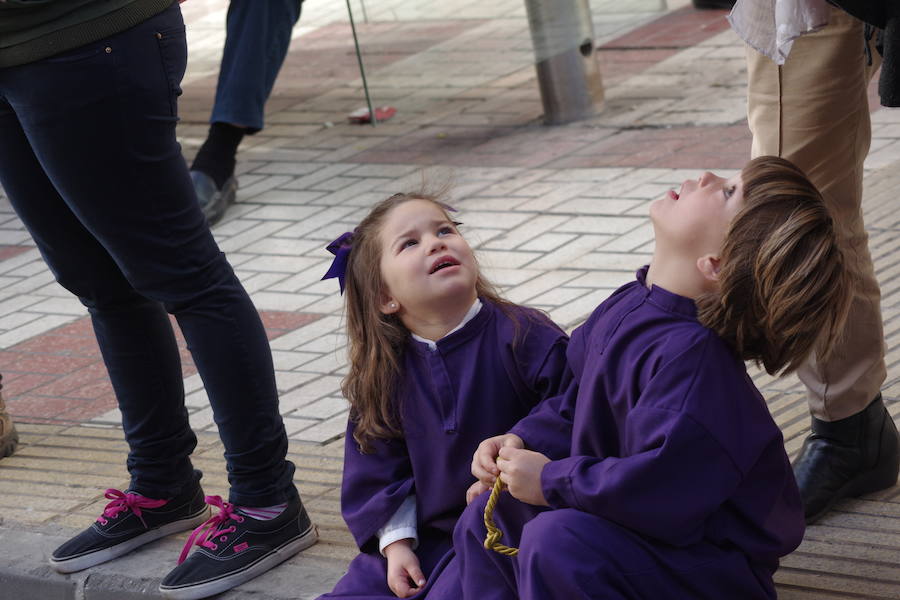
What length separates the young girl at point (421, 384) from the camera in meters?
2.62

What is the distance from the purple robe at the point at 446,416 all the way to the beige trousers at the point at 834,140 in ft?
1.91

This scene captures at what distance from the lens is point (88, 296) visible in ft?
9.86

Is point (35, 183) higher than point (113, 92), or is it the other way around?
point (113, 92)

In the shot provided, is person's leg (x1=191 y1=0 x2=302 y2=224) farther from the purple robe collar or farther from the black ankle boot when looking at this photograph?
the purple robe collar

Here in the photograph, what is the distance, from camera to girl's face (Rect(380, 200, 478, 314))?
262 centimetres

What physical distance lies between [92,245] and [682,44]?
5.55 m

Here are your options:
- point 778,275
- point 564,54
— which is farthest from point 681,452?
point 564,54

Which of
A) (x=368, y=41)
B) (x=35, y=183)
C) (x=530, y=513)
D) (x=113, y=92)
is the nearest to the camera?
(x=530, y=513)

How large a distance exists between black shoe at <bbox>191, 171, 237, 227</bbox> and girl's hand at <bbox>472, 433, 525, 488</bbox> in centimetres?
384

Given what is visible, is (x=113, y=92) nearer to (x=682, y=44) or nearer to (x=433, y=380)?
(x=433, y=380)

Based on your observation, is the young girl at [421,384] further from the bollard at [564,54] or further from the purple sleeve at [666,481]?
the bollard at [564,54]

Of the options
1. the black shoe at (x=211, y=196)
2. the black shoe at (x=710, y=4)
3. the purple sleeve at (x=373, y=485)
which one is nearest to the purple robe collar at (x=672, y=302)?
the purple sleeve at (x=373, y=485)

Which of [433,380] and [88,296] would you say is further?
[88,296]

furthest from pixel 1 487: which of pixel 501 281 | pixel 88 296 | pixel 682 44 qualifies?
pixel 682 44
